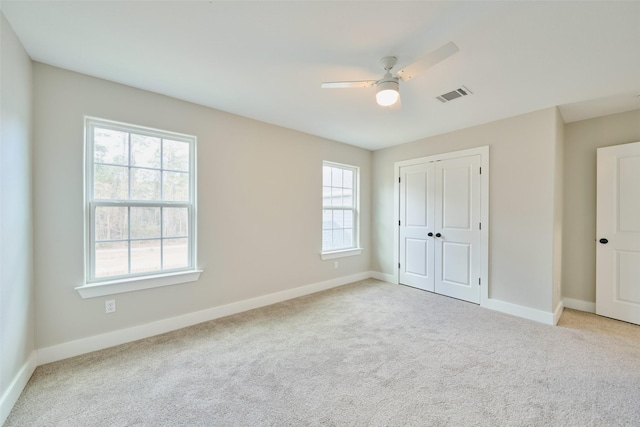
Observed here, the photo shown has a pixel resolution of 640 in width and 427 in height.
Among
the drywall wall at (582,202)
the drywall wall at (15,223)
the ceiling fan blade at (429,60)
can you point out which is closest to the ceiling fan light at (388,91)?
the ceiling fan blade at (429,60)

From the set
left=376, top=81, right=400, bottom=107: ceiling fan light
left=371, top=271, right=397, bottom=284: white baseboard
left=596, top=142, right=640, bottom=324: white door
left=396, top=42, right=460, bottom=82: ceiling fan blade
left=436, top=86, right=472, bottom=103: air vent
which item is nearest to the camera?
left=396, top=42, right=460, bottom=82: ceiling fan blade

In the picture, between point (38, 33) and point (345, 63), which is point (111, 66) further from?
point (345, 63)

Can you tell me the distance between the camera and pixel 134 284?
2.50m

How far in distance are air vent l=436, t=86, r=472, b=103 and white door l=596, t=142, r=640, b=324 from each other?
6.74 ft

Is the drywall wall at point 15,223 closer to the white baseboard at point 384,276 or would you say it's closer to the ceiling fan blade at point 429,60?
the ceiling fan blade at point 429,60

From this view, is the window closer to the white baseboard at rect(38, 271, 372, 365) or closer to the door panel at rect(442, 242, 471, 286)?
the white baseboard at rect(38, 271, 372, 365)

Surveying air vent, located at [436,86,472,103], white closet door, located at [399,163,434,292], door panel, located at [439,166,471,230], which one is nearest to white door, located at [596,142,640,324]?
door panel, located at [439,166,471,230]

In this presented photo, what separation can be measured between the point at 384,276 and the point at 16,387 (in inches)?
170

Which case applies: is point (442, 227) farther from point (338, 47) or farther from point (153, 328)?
point (153, 328)

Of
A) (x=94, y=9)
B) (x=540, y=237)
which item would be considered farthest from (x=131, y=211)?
(x=540, y=237)

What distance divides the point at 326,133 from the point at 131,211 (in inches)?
104

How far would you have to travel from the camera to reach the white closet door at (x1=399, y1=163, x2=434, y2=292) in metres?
4.06

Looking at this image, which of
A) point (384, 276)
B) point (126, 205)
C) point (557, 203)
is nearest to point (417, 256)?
point (384, 276)

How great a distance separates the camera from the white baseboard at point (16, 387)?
1.56 meters
